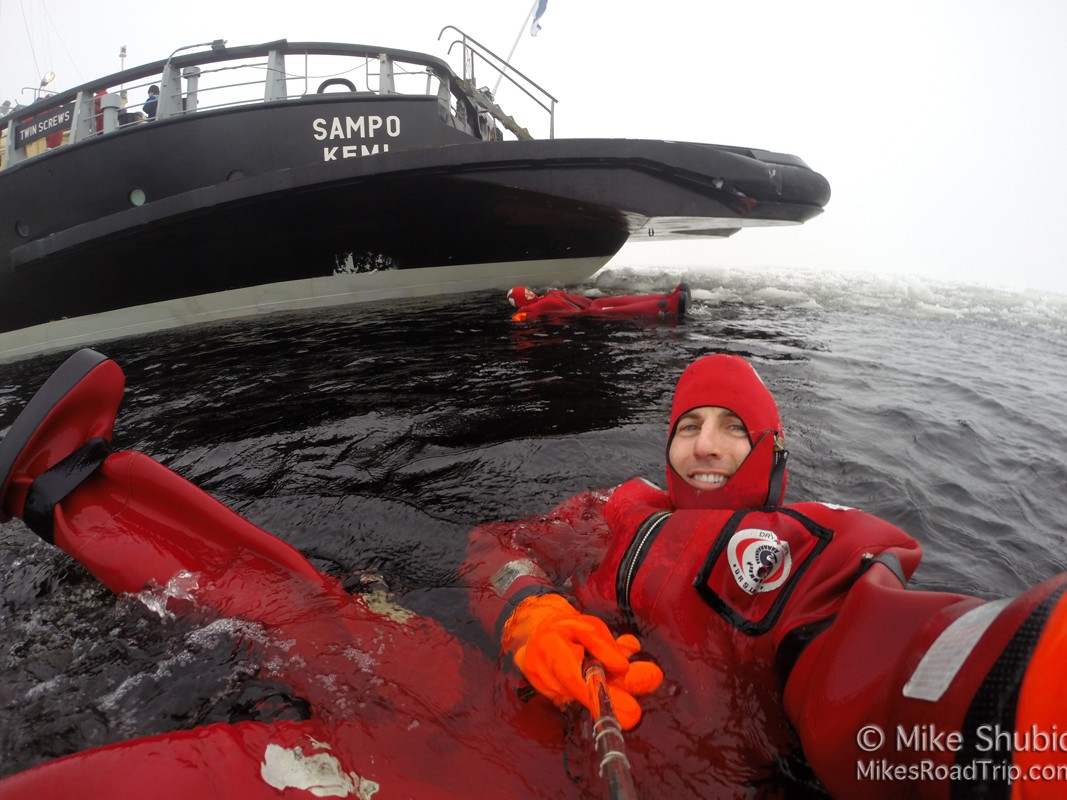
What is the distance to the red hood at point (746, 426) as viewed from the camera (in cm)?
172

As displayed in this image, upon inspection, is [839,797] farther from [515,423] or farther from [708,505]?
[515,423]

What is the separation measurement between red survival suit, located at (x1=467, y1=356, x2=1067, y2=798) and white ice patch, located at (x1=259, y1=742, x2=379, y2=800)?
22.9 inches

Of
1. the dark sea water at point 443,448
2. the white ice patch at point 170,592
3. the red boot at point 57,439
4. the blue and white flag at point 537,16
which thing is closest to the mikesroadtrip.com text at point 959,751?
the dark sea water at point 443,448

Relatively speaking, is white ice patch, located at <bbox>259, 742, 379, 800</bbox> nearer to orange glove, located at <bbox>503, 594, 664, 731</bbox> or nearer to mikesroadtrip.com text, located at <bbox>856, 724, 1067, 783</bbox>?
orange glove, located at <bbox>503, 594, 664, 731</bbox>

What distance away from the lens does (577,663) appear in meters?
1.23

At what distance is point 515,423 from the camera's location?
11.3ft

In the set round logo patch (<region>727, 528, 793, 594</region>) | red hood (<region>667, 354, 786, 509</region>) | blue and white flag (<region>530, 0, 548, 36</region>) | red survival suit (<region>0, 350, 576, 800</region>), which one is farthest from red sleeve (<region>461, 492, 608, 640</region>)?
blue and white flag (<region>530, 0, 548, 36</region>)

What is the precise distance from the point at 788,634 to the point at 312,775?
1064 millimetres

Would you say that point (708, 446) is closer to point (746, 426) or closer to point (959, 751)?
point (746, 426)

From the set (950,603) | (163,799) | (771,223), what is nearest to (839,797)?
(950,603)

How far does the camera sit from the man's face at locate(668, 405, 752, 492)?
183 centimetres

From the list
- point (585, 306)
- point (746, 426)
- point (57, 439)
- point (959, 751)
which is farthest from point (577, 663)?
point (585, 306)

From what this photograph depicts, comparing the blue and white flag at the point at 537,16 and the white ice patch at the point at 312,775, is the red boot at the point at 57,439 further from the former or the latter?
the blue and white flag at the point at 537,16

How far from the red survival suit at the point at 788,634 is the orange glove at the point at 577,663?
94 millimetres
